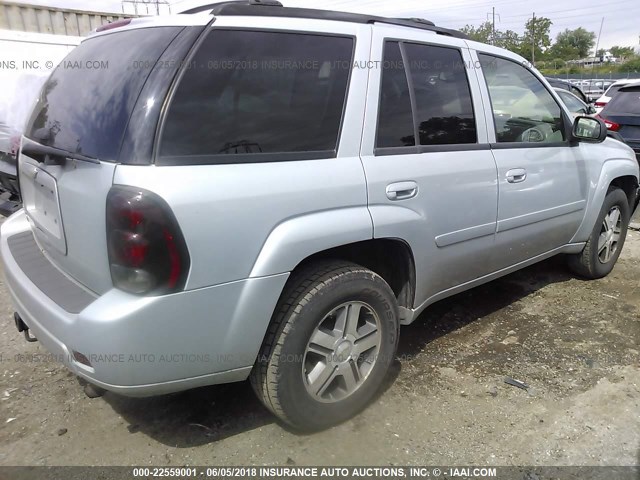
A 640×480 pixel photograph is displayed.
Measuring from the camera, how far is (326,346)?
240cm

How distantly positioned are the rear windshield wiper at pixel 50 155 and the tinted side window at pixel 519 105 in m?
2.37

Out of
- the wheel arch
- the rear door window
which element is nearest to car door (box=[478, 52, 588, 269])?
the wheel arch

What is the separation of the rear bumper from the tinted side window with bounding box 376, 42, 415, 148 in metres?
0.96

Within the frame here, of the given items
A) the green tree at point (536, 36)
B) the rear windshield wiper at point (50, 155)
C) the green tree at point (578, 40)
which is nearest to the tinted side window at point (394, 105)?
the rear windshield wiper at point (50, 155)

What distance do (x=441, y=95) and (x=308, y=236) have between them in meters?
1.31

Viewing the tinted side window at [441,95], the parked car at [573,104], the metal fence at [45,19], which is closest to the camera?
the tinted side window at [441,95]

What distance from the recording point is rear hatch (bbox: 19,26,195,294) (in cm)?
195

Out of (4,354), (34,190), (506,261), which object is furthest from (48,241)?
(506,261)

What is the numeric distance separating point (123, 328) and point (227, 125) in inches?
34.5

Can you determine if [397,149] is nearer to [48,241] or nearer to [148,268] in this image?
[148,268]

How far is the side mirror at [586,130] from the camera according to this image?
3.69 m

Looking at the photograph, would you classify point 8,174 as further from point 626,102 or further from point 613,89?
point 613,89

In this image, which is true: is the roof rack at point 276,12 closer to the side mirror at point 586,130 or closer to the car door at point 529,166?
the car door at point 529,166

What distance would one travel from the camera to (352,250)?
258cm
